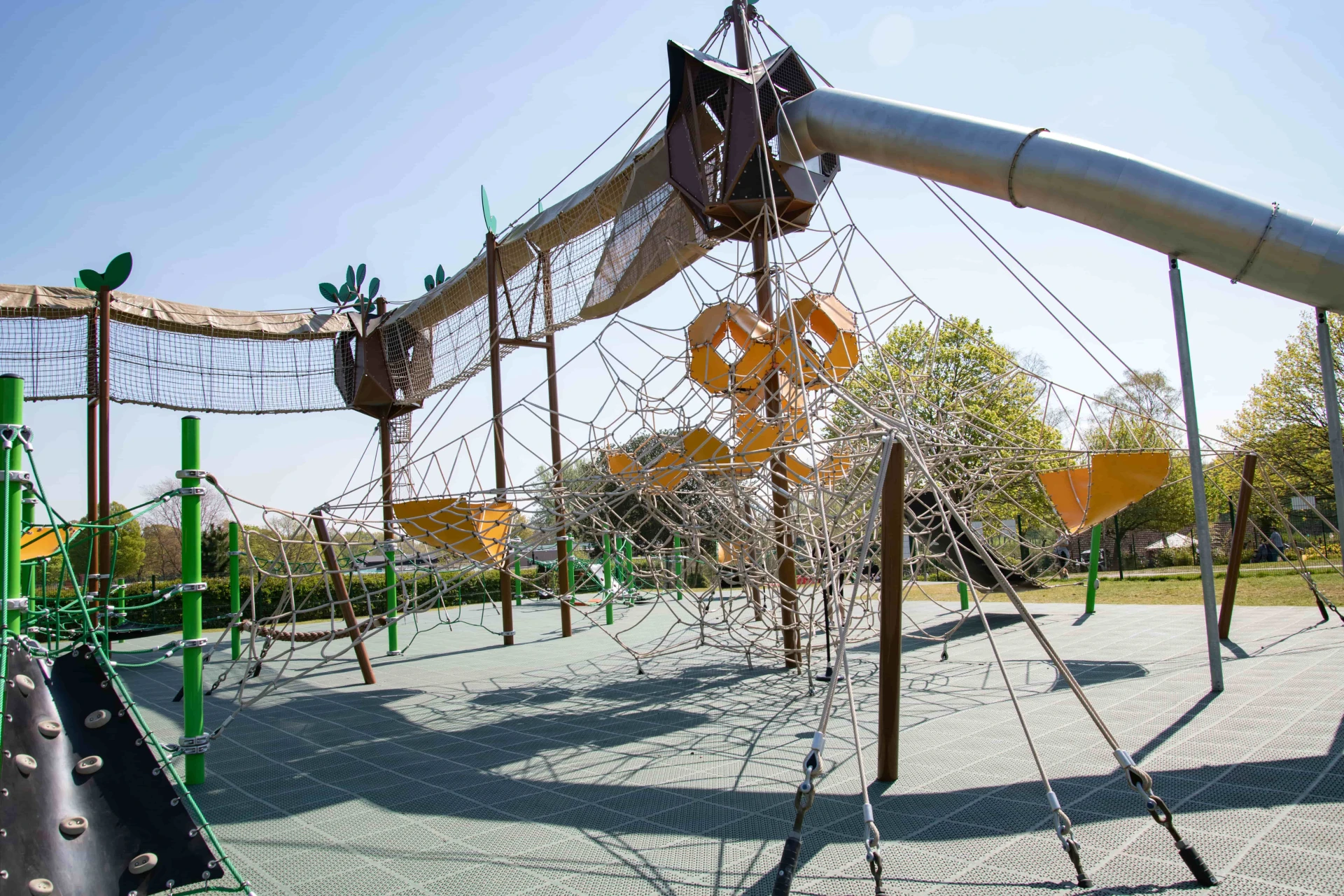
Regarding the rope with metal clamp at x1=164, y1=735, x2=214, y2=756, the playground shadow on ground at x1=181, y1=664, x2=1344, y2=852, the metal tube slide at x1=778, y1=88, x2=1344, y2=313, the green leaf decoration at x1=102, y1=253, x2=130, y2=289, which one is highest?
the green leaf decoration at x1=102, y1=253, x2=130, y2=289

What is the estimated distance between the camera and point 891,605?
3752 millimetres

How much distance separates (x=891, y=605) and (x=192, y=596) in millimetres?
3748

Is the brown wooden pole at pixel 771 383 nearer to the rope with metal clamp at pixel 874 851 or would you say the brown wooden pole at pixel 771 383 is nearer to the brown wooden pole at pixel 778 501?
the brown wooden pole at pixel 778 501

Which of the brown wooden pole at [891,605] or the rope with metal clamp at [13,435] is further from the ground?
the rope with metal clamp at [13,435]

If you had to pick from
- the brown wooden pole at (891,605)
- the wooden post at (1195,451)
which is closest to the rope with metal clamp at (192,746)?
the brown wooden pole at (891,605)

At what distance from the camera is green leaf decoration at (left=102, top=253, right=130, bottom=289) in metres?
11.0

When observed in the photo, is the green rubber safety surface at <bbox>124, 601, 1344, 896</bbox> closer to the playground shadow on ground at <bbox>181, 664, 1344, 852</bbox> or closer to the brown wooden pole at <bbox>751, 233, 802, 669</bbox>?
the playground shadow on ground at <bbox>181, 664, 1344, 852</bbox>

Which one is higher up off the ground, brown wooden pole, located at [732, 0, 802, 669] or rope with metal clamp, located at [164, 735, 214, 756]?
brown wooden pole, located at [732, 0, 802, 669]

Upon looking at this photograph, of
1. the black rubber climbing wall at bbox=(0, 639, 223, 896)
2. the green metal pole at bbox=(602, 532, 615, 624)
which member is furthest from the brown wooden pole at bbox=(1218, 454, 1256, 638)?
the black rubber climbing wall at bbox=(0, 639, 223, 896)

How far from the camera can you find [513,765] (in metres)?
4.87

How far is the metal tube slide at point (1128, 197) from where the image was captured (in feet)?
13.3

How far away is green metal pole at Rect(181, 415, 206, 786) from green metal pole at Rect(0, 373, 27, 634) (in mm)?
1338

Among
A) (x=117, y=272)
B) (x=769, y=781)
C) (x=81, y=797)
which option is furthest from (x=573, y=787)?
(x=117, y=272)

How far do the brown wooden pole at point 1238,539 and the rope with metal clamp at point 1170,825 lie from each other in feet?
Answer: 15.6
